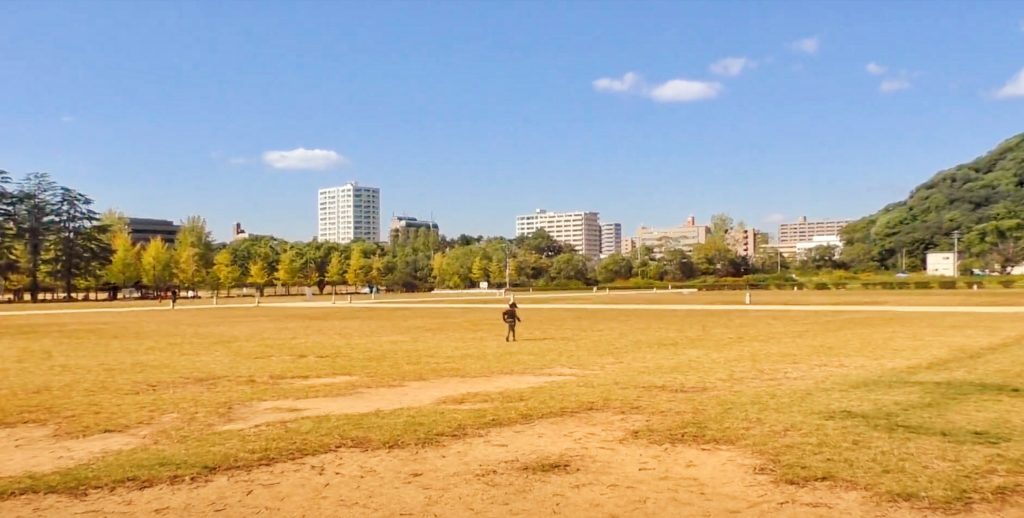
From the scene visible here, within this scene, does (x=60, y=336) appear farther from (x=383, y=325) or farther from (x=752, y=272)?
(x=752, y=272)

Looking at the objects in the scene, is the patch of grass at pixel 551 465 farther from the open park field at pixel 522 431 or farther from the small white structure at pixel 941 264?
the small white structure at pixel 941 264

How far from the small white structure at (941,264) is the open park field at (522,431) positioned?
117m

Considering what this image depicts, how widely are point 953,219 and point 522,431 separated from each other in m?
173

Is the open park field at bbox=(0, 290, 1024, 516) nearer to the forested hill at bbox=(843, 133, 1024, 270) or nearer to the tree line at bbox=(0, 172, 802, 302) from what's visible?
the tree line at bbox=(0, 172, 802, 302)

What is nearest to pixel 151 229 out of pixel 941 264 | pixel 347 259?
pixel 347 259

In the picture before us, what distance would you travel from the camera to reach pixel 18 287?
86.2 m

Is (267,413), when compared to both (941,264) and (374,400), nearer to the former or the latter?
(374,400)

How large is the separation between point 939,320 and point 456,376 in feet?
81.0

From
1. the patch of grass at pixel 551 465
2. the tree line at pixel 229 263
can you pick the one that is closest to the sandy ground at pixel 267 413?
the patch of grass at pixel 551 465

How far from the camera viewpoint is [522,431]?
9.94m

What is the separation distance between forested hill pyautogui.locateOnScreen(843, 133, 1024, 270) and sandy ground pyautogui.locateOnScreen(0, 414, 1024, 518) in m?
136

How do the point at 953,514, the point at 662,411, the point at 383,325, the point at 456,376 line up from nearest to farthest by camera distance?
the point at 953,514
the point at 662,411
the point at 456,376
the point at 383,325

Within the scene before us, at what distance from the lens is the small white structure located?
121125 mm

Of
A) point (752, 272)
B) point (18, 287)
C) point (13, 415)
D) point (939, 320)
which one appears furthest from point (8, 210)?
point (752, 272)
